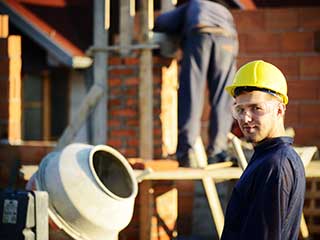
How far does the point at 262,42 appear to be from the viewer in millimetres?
6352

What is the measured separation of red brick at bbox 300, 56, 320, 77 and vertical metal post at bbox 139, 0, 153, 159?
1.48 metres

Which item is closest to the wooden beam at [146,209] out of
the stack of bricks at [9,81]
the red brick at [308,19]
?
the stack of bricks at [9,81]

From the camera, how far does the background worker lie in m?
5.15

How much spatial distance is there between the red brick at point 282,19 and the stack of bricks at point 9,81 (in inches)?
84.6

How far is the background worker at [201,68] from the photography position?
515cm

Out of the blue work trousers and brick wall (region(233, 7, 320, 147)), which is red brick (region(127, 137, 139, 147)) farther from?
brick wall (region(233, 7, 320, 147))

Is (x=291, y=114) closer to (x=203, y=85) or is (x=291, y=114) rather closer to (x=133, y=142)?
(x=203, y=85)

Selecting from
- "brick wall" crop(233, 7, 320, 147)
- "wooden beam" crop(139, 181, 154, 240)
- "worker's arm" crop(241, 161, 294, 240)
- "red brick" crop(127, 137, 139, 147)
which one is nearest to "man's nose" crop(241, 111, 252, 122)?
"worker's arm" crop(241, 161, 294, 240)

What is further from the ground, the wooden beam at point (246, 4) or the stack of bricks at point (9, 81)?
the wooden beam at point (246, 4)

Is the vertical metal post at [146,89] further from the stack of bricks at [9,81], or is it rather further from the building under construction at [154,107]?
the stack of bricks at [9,81]

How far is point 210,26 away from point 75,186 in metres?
1.61

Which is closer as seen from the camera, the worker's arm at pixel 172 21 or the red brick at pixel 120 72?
the worker's arm at pixel 172 21

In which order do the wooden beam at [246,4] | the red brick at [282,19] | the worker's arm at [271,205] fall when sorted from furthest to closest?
the wooden beam at [246,4]
the red brick at [282,19]
the worker's arm at [271,205]

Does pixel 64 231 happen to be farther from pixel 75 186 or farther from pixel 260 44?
pixel 260 44
